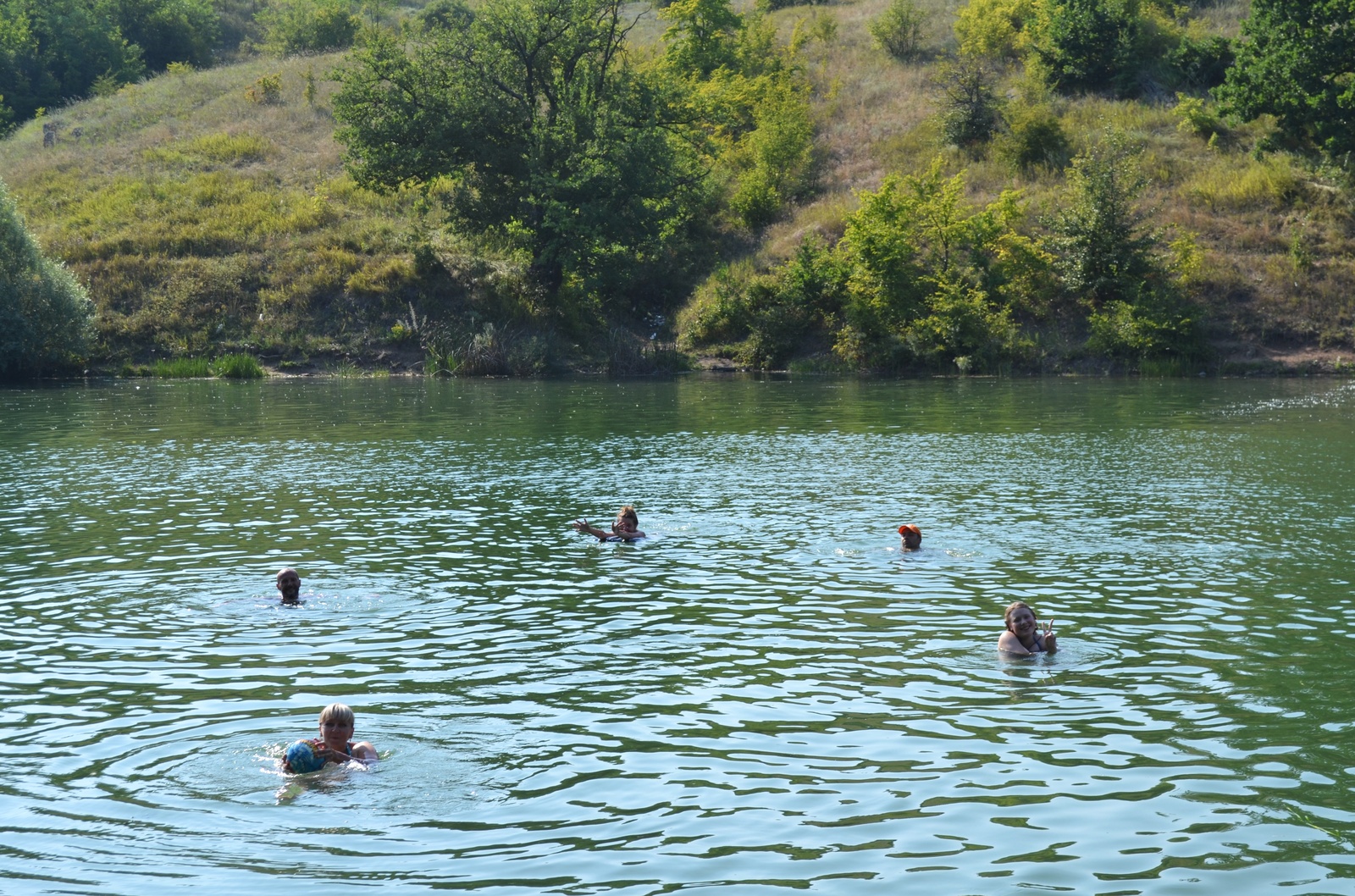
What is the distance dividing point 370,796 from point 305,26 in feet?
366

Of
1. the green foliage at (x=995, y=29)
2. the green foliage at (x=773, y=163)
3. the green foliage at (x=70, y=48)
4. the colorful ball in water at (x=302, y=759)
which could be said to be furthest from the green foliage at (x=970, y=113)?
the colorful ball in water at (x=302, y=759)

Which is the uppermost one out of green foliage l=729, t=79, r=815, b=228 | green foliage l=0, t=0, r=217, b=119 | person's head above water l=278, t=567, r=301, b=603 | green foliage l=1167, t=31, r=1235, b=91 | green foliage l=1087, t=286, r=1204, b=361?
green foliage l=0, t=0, r=217, b=119

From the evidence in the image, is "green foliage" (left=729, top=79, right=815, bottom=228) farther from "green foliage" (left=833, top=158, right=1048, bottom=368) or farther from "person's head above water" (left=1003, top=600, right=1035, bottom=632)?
"person's head above water" (left=1003, top=600, right=1035, bottom=632)

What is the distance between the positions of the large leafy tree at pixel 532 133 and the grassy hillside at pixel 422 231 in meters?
5.24

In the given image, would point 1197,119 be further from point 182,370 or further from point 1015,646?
point 1015,646

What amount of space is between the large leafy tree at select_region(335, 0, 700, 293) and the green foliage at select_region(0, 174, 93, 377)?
49.6 ft

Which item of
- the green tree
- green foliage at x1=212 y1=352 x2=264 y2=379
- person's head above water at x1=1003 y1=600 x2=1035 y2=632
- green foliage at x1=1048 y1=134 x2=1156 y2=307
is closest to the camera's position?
person's head above water at x1=1003 y1=600 x2=1035 y2=632

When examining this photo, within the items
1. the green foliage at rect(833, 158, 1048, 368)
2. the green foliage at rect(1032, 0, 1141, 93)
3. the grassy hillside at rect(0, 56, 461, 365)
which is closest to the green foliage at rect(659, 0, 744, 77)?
the green foliage at rect(1032, 0, 1141, 93)

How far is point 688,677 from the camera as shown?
51.8ft

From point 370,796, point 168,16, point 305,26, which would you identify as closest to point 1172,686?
point 370,796

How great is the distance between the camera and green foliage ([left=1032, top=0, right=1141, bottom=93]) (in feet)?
257

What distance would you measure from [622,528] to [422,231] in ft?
184

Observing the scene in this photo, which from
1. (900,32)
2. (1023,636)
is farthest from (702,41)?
(1023,636)

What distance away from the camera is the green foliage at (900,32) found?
89.5 metres
